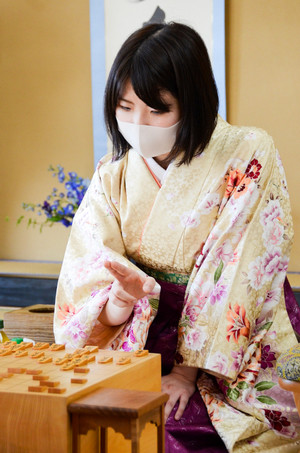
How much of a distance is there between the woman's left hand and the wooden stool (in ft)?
1.80

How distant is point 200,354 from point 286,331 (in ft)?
0.77

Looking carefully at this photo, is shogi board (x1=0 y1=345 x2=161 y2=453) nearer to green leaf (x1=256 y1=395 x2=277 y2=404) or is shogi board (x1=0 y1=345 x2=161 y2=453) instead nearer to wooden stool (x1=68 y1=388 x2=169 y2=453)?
wooden stool (x1=68 y1=388 x2=169 y2=453)

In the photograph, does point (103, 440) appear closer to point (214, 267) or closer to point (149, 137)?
point (214, 267)

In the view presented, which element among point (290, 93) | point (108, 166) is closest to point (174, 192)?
point (108, 166)

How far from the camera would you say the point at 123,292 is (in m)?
1.55

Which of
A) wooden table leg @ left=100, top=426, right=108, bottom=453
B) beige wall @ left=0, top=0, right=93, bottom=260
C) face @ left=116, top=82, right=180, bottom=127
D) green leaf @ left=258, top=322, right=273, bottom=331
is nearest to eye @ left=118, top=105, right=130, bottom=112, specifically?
face @ left=116, top=82, right=180, bottom=127

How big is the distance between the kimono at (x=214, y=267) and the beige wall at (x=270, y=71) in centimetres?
115

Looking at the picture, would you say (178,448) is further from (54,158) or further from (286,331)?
(54,158)

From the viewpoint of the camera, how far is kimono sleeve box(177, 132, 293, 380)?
158 centimetres

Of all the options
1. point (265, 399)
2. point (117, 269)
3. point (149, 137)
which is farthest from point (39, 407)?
point (149, 137)

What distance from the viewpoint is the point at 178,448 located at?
147cm

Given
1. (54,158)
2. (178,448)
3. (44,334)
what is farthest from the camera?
(54,158)

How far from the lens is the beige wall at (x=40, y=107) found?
3.40 metres

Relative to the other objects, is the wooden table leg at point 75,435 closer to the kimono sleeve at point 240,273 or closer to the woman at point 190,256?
the woman at point 190,256
